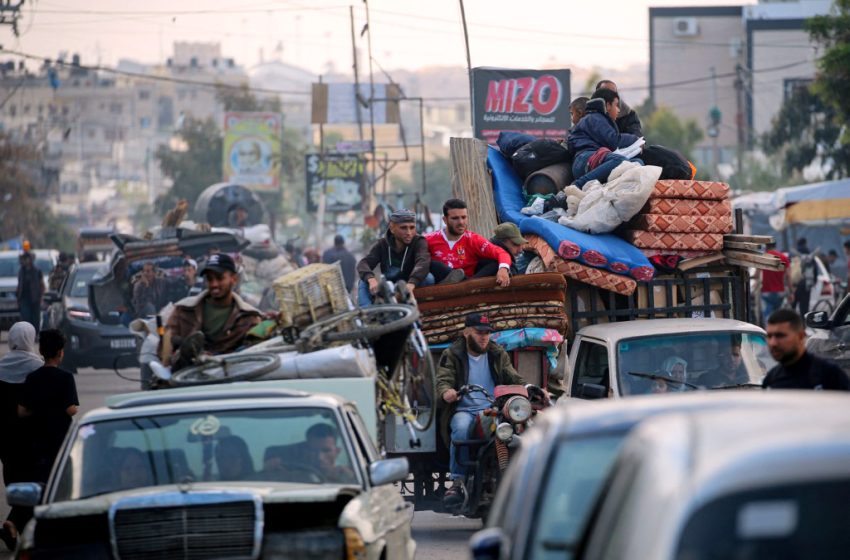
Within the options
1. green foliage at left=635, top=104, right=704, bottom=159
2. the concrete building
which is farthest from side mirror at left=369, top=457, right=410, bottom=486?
green foliage at left=635, top=104, right=704, bottom=159

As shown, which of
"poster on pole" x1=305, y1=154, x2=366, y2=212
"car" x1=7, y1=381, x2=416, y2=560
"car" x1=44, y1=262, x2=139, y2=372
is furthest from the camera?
"poster on pole" x1=305, y1=154, x2=366, y2=212

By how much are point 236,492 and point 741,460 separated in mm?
3940

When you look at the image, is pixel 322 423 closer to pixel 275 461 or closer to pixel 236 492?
pixel 275 461

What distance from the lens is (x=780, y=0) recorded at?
326 ft

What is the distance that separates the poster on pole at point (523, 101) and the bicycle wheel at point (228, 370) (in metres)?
20.0

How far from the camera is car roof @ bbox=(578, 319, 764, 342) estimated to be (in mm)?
12109

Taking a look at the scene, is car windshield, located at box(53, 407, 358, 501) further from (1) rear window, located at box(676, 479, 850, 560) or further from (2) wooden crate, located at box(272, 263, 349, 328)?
(1) rear window, located at box(676, 479, 850, 560)

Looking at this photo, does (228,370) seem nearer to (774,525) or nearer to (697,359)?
(697,359)

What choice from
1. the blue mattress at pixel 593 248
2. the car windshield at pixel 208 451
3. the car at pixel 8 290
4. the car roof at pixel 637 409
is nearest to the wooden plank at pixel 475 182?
the blue mattress at pixel 593 248

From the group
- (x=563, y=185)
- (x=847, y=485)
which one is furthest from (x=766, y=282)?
(x=847, y=485)

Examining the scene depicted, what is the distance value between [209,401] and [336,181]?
61328 mm

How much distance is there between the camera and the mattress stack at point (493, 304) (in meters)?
12.8

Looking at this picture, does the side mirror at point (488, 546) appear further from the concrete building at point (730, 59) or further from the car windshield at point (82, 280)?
the concrete building at point (730, 59)

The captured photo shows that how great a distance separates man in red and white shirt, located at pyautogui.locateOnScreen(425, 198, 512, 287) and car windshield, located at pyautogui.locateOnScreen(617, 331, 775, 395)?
→ 5.19ft
